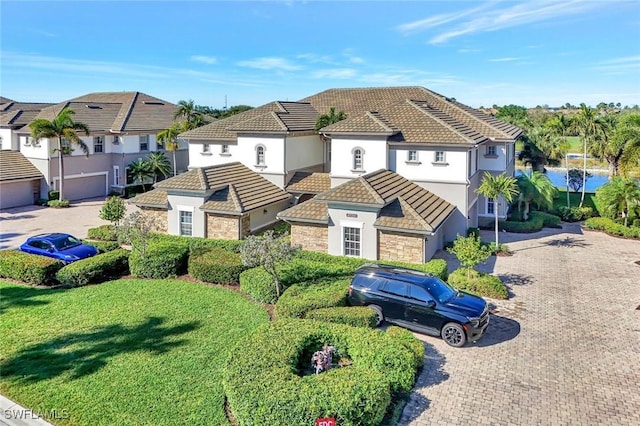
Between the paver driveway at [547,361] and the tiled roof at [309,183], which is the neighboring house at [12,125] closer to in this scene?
the tiled roof at [309,183]

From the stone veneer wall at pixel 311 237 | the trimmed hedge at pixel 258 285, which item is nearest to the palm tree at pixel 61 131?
the stone veneer wall at pixel 311 237

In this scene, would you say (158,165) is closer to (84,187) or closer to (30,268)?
(84,187)

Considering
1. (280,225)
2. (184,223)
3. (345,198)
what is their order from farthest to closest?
(280,225) → (184,223) → (345,198)

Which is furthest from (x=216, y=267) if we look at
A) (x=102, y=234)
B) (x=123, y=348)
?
(x=102, y=234)

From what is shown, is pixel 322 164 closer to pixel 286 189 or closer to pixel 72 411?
pixel 286 189

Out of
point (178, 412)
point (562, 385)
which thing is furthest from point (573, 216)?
point (178, 412)

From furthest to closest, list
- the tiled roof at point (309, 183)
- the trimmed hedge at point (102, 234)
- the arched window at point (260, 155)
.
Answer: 1. the arched window at point (260, 155)
2. the tiled roof at point (309, 183)
3. the trimmed hedge at point (102, 234)
